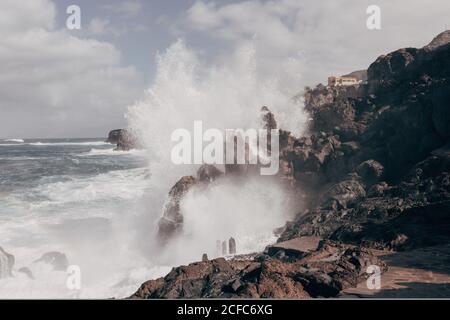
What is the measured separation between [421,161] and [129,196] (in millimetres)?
17468

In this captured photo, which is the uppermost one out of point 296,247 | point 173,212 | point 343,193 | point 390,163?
point 390,163

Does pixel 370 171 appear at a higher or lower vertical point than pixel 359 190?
higher

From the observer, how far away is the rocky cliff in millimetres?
8086

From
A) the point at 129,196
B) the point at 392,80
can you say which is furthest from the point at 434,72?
the point at 129,196

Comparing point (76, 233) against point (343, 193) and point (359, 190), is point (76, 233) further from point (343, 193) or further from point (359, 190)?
point (359, 190)

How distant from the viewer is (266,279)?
7.53 m

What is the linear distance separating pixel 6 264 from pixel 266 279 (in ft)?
35.2

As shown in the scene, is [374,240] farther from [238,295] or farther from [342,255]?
[238,295]

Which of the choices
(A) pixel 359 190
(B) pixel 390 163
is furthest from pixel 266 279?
(B) pixel 390 163

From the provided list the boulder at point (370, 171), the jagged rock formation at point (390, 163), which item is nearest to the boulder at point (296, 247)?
the jagged rock formation at point (390, 163)
